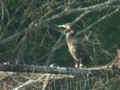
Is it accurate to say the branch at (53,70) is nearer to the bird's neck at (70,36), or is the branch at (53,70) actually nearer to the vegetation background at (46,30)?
the vegetation background at (46,30)

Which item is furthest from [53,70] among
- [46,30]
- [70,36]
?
[46,30]

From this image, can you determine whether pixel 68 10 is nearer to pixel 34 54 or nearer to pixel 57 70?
pixel 34 54

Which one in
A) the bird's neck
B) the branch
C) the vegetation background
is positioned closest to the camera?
the branch

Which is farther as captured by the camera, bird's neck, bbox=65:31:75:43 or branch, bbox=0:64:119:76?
bird's neck, bbox=65:31:75:43

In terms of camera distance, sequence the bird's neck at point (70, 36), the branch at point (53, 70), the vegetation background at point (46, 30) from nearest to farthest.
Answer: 1. the branch at point (53, 70)
2. the bird's neck at point (70, 36)
3. the vegetation background at point (46, 30)

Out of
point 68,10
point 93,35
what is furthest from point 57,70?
point 93,35

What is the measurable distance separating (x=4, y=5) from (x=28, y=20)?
39.2 inches

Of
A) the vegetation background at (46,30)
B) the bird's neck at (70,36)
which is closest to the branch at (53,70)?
the vegetation background at (46,30)

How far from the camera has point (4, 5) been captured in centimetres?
724

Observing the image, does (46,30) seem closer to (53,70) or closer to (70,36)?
(70,36)

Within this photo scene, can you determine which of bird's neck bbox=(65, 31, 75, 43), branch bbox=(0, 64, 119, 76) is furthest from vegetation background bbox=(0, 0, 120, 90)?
branch bbox=(0, 64, 119, 76)

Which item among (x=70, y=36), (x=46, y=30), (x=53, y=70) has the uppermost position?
(x=46, y=30)

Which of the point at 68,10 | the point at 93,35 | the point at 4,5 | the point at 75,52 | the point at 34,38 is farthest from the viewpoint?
the point at 93,35

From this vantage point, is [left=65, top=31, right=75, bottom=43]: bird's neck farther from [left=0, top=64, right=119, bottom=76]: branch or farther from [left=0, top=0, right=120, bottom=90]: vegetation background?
[left=0, top=64, right=119, bottom=76]: branch
